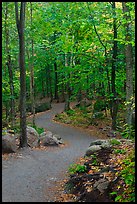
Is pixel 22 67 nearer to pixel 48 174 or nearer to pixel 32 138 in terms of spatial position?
pixel 32 138

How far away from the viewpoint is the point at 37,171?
1089cm

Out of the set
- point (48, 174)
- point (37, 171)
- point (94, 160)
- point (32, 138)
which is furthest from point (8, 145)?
point (94, 160)

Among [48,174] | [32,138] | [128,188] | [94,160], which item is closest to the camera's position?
[128,188]

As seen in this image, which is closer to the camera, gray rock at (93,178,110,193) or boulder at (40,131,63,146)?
gray rock at (93,178,110,193)

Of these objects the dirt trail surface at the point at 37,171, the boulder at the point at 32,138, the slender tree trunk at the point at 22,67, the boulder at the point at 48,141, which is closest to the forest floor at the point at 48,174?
the dirt trail surface at the point at 37,171

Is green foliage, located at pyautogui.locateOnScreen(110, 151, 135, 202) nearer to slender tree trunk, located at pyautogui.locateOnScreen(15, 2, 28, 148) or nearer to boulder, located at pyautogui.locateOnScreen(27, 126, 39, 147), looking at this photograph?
slender tree trunk, located at pyautogui.locateOnScreen(15, 2, 28, 148)

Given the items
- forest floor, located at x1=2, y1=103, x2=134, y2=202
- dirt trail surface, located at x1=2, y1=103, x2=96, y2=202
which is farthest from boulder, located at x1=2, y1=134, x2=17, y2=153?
dirt trail surface, located at x1=2, y1=103, x2=96, y2=202

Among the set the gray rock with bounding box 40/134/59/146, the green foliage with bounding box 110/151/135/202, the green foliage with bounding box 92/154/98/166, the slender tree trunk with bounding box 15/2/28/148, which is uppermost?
the slender tree trunk with bounding box 15/2/28/148

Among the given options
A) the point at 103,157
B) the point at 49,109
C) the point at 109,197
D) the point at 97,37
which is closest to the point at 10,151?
the point at 103,157

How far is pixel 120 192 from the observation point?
6.50 meters

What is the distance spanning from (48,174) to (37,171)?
1.75ft

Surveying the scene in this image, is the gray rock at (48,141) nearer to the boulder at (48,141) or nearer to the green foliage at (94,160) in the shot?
the boulder at (48,141)

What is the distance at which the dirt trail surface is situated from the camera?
8438mm

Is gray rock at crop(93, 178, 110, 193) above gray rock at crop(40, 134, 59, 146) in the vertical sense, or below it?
above
